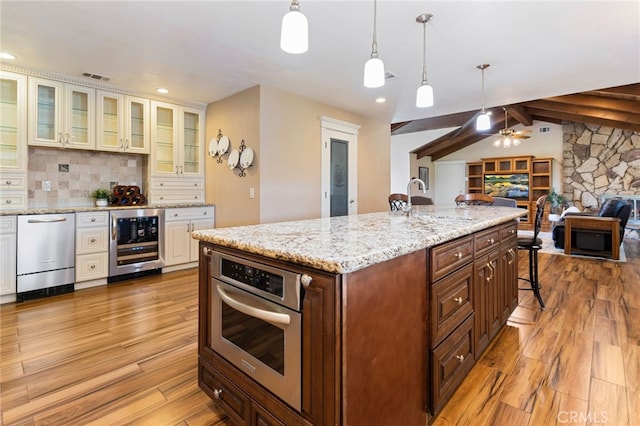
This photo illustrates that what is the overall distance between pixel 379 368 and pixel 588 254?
5.74 meters

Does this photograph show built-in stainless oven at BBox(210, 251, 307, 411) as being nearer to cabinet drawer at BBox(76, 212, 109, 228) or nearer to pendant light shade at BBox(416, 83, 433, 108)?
pendant light shade at BBox(416, 83, 433, 108)

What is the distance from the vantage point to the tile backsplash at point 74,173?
11.7 feet

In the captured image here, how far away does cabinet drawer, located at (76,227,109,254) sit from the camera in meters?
3.37

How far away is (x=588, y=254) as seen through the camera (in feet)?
16.6

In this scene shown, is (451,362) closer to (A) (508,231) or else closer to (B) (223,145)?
(A) (508,231)

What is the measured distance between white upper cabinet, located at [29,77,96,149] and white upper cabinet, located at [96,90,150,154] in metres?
0.09

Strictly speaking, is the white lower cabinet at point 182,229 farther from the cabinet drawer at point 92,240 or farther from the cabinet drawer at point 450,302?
the cabinet drawer at point 450,302

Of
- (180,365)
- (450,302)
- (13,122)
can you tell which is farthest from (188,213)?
(450,302)

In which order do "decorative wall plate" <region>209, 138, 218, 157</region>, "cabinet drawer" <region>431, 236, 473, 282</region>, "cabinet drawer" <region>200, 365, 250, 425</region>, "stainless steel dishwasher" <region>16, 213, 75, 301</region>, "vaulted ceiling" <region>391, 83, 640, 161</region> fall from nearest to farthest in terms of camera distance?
"cabinet drawer" <region>200, 365, 250, 425</region>
"cabinet drawer" <region>431, 236, 473, 282</region>
"stainless steel dishwasher" <region>16, 213, 75, 301</region>
"decorative wall plate" <region>209, 138, 218, 157</region>
"vaulted ceiling" <region>391, 83, 640, 161</region>

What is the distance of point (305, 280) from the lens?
0.98 metres

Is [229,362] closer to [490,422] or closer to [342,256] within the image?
[342,256]

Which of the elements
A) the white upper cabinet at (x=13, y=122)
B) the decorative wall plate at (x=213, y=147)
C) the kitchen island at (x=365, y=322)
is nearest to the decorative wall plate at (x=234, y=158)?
the decorative wall plate at (x=213, y=147)

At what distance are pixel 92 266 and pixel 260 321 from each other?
3.25 m
